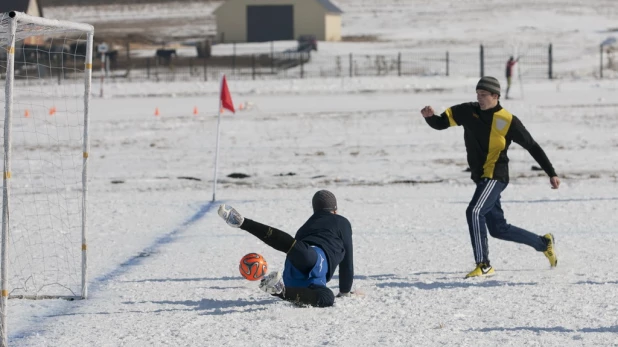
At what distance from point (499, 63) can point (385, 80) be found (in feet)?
40.4

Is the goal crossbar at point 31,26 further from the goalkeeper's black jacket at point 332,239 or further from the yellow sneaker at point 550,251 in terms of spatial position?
the yellow sneaker at point 550,251

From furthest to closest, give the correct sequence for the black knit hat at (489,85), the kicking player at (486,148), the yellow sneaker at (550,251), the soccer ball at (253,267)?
the yellow sneaker at (550,251) → the kicking player at (486,148) → the black knit hat at (489,85) → the soccer ball at (253,267)

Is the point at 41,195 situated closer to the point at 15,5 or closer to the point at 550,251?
the point at 550,251

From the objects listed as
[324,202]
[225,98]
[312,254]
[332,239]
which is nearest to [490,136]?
[324,202]

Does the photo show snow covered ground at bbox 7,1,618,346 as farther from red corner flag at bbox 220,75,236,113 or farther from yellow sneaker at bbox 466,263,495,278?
red corner flag at bbox 220,75,236,113

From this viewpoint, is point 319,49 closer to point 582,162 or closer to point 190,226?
point 582,162

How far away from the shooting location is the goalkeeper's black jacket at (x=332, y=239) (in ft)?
24.4

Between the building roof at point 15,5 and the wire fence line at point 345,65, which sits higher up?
the building roof at point 15,5

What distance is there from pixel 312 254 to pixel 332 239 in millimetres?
349

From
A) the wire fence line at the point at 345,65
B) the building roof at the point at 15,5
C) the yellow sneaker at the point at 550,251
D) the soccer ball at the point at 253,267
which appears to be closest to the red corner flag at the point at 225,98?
the yellow sneaker at the point at 550,251

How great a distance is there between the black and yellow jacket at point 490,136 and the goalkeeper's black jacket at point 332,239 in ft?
4.90

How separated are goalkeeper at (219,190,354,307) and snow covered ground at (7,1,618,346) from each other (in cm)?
16

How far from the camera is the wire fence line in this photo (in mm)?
49094

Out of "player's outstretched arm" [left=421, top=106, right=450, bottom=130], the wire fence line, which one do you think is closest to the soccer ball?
"player's outstretched arm" [left=421, top=106, right=450, bottom=130]
